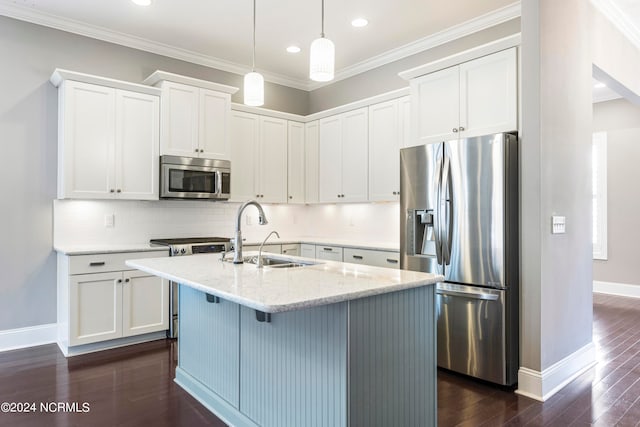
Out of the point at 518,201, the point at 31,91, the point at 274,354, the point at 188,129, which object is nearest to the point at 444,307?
the point at 518,201

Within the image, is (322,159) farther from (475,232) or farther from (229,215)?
(475,232)

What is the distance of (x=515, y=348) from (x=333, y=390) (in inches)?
67.8

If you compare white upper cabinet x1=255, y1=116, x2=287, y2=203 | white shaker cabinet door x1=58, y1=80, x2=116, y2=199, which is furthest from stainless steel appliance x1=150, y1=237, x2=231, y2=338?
white upper cabinet x1=255, y1=116, x2=287, y2=203

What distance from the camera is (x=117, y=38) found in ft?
13.7

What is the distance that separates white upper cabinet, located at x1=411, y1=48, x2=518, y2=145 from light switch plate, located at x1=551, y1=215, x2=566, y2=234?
702 mm

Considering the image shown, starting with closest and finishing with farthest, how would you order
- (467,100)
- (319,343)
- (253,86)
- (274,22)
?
(319,343), (253,86), (467,100), (274,22)

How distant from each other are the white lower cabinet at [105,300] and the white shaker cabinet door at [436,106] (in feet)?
8.62

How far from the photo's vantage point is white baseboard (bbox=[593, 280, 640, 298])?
601cm

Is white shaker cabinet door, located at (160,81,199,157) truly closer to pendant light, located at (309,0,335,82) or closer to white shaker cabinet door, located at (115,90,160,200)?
white shaker cabinet door, located at (115,90,160,200)

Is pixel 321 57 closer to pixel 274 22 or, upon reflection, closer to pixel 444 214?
pixel 444 214

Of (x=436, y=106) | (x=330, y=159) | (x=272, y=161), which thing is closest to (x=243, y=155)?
(x=272, y=161)

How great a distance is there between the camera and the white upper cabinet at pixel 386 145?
14.0ft

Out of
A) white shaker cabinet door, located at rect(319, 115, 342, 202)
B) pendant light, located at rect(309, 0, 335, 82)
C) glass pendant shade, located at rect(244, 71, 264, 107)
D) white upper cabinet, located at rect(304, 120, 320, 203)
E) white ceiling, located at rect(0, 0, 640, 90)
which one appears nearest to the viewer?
pendant light, located at rect(309, 0, 335, 82)

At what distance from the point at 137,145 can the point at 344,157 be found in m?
2.22
